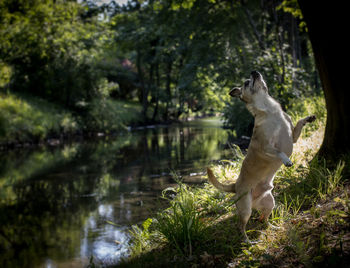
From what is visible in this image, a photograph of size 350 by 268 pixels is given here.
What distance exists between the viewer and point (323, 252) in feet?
9.07

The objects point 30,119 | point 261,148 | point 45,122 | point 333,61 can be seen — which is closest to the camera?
point 261,148

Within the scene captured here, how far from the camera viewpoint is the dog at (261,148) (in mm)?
3289

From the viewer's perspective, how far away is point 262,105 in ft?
11.2

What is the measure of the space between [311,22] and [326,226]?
291 cm

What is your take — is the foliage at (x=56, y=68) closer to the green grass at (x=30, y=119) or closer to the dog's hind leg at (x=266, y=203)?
the green grass at (x=30, y=119)

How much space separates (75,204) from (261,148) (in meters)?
5.86

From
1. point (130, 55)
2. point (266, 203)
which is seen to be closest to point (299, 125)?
point (266, 203)

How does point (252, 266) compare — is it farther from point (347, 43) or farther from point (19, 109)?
point (19, 109)

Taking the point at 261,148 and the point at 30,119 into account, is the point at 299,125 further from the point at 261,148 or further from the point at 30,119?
the point at 30,119

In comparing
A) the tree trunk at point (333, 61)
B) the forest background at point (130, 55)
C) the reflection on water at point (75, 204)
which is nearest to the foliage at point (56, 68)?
the forest background at point (130, 55)

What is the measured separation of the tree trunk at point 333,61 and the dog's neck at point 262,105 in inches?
62.2

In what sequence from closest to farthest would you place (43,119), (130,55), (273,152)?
(273,152) < (43,119) < (130,55)

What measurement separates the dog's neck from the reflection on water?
7.88ft

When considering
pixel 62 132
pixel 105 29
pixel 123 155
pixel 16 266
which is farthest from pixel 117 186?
pixel 62 132
